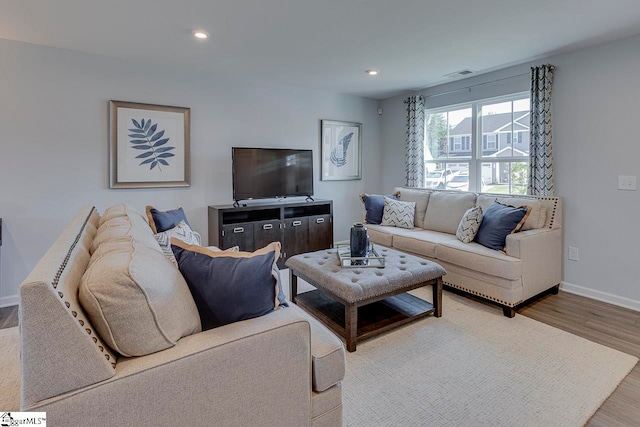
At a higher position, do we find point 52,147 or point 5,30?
point 5,30

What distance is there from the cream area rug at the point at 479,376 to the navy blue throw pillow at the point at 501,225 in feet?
2.33

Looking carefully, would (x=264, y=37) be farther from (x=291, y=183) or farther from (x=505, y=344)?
(x=505, y=344)

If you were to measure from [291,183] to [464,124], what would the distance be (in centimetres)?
239

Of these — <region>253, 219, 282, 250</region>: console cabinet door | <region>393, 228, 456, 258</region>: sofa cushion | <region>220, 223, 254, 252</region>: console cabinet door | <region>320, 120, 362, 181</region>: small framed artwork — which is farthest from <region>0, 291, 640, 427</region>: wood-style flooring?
<region>320, 120, 362, 181</region>: small framed artwork

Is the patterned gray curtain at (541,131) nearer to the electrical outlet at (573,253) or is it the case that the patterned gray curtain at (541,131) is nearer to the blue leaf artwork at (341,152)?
the electrical outlet at (573,253)

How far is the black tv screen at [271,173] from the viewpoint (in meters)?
4.07

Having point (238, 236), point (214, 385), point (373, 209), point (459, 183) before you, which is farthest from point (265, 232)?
point (214, 385)

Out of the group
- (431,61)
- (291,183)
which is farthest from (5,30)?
(431,61)

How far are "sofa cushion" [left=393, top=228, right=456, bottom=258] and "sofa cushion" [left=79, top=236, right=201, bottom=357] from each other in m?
2.71

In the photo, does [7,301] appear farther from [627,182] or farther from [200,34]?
[627,182]

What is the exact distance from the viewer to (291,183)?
445 cm

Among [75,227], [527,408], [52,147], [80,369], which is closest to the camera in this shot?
[80,369]

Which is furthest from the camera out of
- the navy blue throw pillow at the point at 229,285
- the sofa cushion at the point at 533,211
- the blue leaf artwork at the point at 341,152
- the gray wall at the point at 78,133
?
the blue leaf artwork at the point at 341,152

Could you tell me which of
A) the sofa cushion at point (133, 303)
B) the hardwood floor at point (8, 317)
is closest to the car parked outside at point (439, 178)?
the sofa cushion at point (133, 303)
